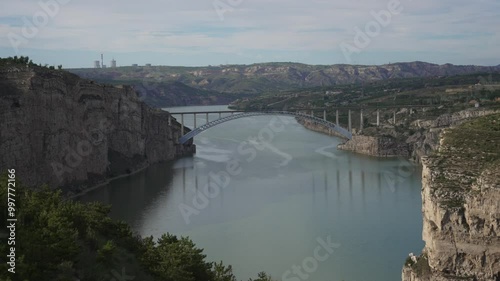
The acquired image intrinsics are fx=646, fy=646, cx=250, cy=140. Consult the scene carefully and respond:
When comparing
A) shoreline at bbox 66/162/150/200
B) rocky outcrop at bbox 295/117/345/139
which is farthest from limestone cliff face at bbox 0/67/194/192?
rocky outcrop at bbox 295/117/345/139

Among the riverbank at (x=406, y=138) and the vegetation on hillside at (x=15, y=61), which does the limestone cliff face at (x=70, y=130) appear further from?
the riverbank at (x=406, y=138)

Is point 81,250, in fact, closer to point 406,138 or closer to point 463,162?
point 463,162

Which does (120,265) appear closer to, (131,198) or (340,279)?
(340,279)

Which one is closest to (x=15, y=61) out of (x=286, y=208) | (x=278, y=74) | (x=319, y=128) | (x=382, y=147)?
(x=286, y=208)

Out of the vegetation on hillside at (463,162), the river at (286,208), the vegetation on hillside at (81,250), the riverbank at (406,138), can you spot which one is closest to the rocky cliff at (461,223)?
the vegetation on hillside at (463,162)

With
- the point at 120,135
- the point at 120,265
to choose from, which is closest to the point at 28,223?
the point at 120,265

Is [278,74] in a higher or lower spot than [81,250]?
higher
